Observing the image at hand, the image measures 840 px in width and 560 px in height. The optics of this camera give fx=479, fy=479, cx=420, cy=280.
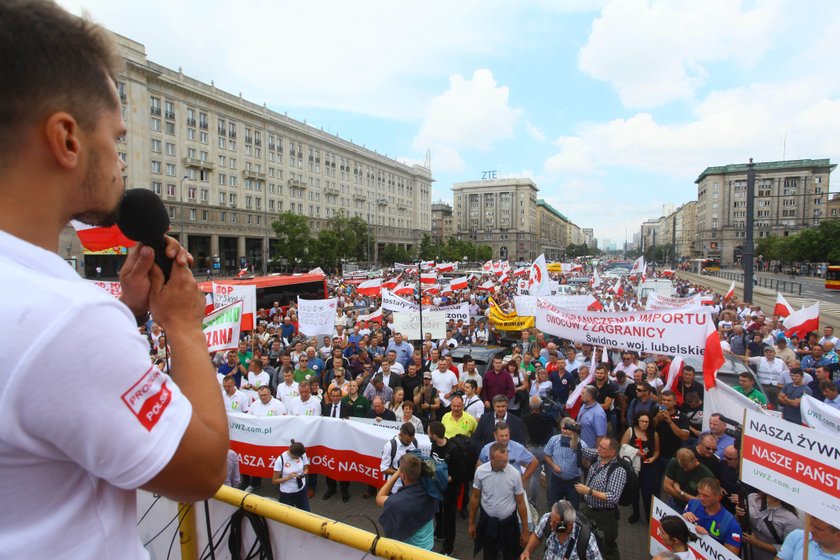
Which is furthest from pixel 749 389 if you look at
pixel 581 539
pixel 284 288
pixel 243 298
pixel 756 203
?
pixel 756 203

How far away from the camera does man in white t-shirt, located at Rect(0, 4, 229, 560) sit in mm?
717

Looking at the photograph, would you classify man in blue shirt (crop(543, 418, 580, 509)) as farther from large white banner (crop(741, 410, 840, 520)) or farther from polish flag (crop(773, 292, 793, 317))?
polish flag (crop(773, 292, 793, 317))

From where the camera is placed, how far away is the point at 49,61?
34.3 inches

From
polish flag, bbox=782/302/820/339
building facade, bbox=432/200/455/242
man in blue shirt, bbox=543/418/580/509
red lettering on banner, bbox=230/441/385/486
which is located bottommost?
red lettering on banner, bbox=230/441/385/486

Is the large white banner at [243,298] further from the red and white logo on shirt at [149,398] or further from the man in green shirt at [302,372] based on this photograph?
the red and white logo on shirt at [149,398]

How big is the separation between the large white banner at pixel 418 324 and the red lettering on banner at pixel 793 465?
29.9 ft

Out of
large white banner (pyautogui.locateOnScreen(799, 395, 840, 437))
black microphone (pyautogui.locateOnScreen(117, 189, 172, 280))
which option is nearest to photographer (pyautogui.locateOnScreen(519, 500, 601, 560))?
large white banner (pyautogui.locateOnScreen(799, 395, 840, 437))

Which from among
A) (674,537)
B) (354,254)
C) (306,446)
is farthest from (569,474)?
(354,254)

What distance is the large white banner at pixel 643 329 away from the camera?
865 centimetres

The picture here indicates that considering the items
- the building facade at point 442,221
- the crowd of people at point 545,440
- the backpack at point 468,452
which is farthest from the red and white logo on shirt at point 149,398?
the building facade at point 442,221

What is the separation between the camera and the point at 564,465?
20.4 feet

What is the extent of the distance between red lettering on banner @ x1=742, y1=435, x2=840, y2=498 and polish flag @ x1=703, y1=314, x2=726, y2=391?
296 centimetres

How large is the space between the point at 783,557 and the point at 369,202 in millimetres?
91942

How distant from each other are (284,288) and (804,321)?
75.1 feet
